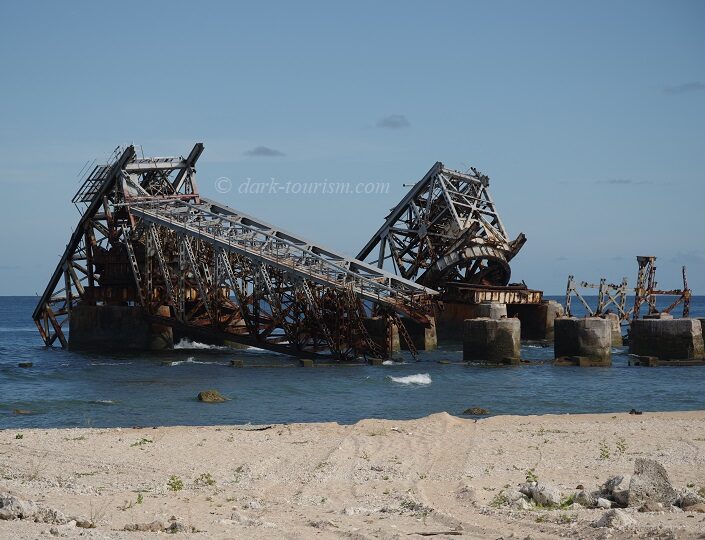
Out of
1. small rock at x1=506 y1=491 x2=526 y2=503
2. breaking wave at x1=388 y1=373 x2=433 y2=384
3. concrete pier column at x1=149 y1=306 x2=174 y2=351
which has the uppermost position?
concrete pier column at x1=149 y1=306 x2=174 y2=351

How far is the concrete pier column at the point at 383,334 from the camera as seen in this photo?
47.4 meters

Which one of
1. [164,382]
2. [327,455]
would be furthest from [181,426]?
[164,382]

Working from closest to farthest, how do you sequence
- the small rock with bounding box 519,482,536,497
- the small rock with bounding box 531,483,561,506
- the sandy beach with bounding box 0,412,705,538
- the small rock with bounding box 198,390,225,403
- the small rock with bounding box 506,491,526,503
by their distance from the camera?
the sandy beach with bounding box 0,412,705,538, the small rock with bounding box 531,483,561,506, the small rock with bounding box 506,491,526,503, the small rock with bounding box 519,482,536,497, the small rock with bounding box 198,390,225,403

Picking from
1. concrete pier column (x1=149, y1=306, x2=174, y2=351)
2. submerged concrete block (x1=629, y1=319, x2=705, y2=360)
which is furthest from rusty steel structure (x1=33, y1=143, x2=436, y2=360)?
submerged concrete block (x1=629, y1=319, x2=705, y2=360)

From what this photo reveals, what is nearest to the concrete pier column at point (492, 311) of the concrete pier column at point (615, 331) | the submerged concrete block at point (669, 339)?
the submerged concrete block at point (669, 339)

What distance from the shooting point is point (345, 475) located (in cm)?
1880

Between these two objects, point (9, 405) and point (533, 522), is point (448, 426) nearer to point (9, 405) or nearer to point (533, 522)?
point (533, 522)

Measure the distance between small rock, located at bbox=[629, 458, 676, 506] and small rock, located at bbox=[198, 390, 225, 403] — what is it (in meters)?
19.3

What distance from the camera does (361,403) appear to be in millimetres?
32750

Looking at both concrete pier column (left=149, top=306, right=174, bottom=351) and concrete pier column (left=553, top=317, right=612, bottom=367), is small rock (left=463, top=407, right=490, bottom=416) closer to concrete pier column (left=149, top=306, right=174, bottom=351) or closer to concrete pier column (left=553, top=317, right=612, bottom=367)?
concrete pier column (left=553, top=317, right=612, bottom=367)

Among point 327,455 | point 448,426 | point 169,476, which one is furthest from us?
point 448,426

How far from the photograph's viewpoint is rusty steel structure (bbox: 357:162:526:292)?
196 feet

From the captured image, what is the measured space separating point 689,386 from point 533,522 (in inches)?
1008

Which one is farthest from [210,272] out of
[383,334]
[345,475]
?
[345,475]
